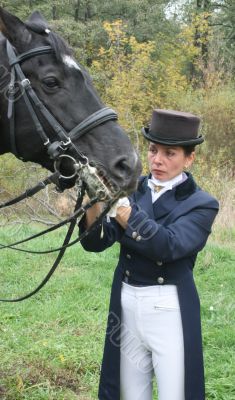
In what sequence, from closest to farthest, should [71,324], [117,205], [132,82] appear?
[117,205]
[71,324]
[132,82]

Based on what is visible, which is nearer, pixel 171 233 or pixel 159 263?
pixel 171 233

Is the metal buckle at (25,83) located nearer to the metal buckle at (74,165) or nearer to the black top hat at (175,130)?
the metal buckle at (74,165)

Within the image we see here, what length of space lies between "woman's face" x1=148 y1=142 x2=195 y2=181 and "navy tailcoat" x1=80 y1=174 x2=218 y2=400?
0.10 metres

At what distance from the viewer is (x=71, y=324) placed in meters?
4.55

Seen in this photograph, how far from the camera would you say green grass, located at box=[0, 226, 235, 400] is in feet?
11.7

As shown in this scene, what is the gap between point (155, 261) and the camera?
7.96ft

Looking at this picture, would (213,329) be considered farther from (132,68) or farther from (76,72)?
(132,68)

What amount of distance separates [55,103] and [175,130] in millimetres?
600

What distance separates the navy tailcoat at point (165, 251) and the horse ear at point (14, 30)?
3.16ft

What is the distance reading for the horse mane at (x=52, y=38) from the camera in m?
2.36

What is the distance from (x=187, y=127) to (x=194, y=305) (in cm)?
89

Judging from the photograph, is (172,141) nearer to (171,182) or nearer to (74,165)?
(171,182)

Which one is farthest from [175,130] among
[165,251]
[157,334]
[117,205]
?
[157,334]

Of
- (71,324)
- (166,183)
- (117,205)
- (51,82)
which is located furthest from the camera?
(71,324)
